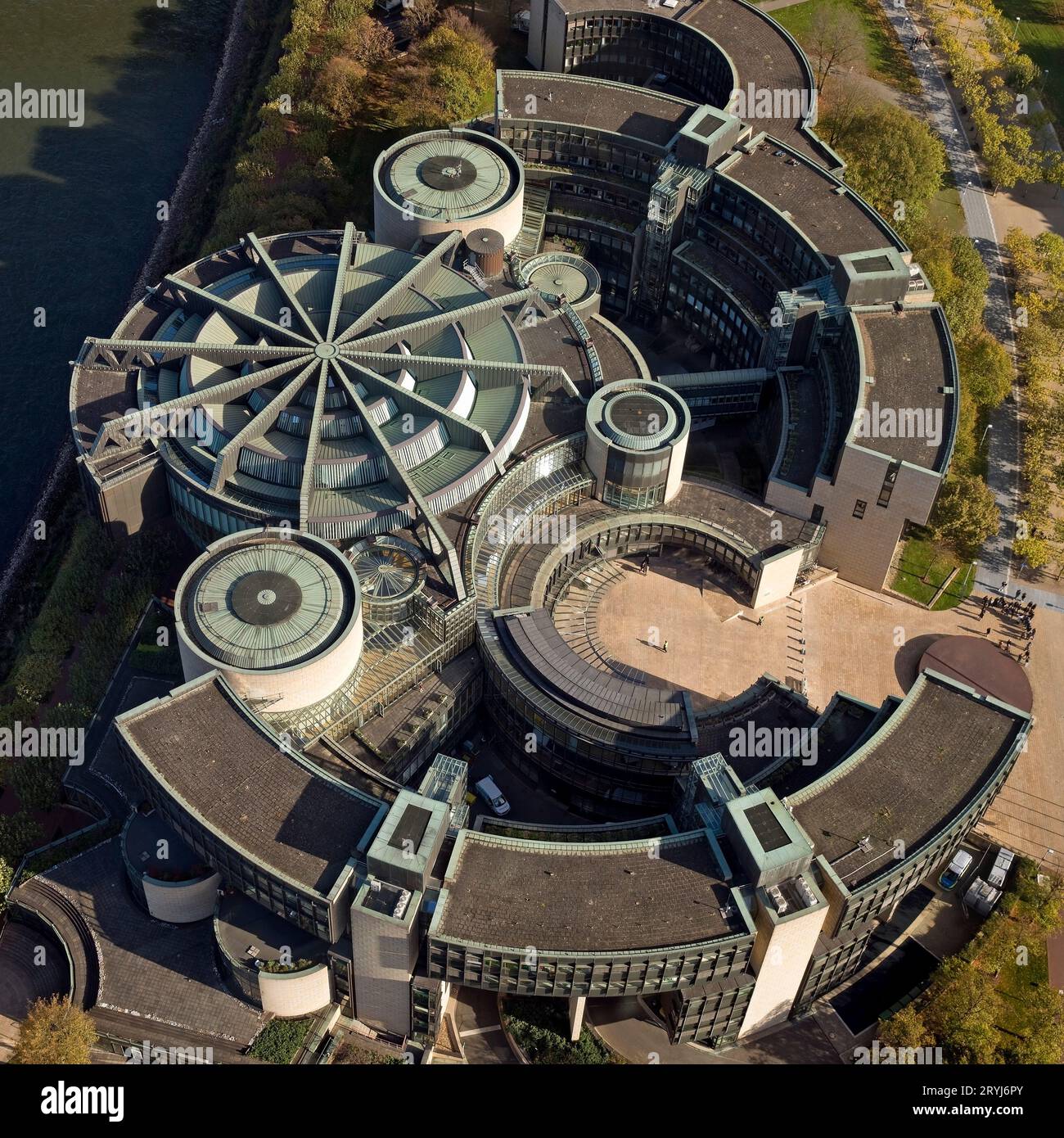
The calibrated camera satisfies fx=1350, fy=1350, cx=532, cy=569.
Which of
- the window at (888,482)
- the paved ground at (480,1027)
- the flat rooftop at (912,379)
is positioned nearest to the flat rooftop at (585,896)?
the paved ground at (480,1027)

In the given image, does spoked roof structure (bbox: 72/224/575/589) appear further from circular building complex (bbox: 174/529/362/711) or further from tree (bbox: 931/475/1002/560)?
tree (bbox: 931/475/1002/560)

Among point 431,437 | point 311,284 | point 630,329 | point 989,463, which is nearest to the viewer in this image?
point 431,437

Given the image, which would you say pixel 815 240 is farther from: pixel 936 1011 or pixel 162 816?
pixel 162 816

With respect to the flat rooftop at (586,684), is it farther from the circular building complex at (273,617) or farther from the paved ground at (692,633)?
the circular building complex at (273,617)

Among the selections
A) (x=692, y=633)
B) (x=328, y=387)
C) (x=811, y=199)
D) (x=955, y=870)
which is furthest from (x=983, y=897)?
(x=811, y=199)

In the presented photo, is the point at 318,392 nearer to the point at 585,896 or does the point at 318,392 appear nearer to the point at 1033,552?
the point at 585,896

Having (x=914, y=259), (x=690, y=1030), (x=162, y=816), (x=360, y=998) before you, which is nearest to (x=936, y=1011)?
(x=690, y=1030)
